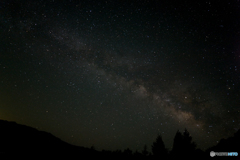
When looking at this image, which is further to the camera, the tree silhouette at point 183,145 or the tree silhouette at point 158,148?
the tree silhouette at point 158,148

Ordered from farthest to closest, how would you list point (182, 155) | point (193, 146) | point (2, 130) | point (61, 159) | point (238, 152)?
point (2, 130)
point (61, 159)
point (193, 146)
point (182, 155)
point (238, 152)

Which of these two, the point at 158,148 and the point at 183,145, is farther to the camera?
the point at 158,148

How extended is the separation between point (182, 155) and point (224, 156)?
4717mm

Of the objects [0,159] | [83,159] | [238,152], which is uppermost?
[238,152]

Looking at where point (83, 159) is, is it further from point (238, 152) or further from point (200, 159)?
point (238, 152)

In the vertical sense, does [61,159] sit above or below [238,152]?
below

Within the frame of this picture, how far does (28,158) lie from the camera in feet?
47.0

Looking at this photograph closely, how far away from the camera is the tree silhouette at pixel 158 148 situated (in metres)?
19.2

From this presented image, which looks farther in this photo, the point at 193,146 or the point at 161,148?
the point at 161,148

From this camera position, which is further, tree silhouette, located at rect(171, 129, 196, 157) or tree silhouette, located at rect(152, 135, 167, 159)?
tree silhouette, located at rect(152, 135, 167, 159)

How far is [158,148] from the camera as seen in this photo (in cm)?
2002

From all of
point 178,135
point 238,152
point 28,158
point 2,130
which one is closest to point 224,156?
point 238,152

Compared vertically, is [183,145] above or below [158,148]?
above

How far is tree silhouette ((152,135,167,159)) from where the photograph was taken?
63.0 feet
